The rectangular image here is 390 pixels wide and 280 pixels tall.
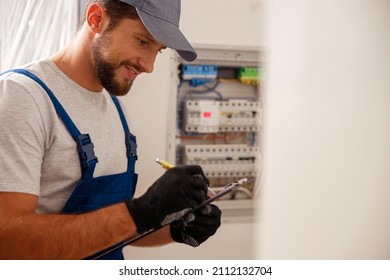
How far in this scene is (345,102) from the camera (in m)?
0.37

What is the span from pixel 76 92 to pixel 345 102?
769 mm

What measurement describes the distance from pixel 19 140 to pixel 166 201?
13.8 inches

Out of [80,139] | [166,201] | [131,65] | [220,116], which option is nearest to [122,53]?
[131,65]

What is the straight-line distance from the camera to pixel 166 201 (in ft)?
2.73

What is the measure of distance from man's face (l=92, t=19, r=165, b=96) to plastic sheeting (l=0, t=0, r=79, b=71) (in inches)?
15.5

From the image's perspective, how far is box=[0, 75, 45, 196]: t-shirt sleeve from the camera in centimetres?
A: 78

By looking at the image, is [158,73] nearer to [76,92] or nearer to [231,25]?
[231,25]

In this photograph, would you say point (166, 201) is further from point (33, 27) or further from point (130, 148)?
point (33, 27)

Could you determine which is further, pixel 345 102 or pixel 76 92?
pixel 76 92

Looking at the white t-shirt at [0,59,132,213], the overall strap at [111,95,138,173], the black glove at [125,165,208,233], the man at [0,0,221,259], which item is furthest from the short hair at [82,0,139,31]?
the black glove at [125,165,208,233]

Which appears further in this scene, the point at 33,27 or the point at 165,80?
the point at 165,80

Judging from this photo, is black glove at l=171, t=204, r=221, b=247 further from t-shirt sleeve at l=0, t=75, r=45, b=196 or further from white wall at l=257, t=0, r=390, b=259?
white wall at l=257, t=0, r=390, b=259
